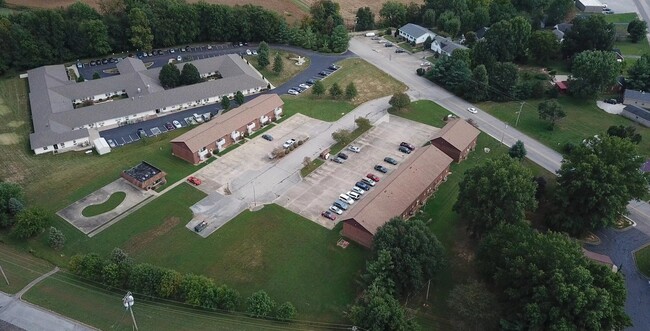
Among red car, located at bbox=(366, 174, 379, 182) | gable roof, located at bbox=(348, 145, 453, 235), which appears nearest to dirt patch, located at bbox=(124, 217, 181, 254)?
gable roof, located at bbox=(348, 145, 453, 235)

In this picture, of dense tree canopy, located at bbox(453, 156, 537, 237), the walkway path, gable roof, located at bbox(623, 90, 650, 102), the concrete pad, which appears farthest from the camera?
gable roof, located at bbox(623, 90, 650, 102)

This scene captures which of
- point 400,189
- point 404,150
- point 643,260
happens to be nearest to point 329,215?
point 400,189

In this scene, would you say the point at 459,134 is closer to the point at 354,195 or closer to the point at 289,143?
the point at 354,195

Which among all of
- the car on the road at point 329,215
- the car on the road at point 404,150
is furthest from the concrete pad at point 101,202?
the car on the road at point 404,150

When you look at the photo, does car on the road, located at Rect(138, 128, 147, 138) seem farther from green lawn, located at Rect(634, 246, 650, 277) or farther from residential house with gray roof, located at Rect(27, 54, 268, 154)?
green lawn, located at Rect(634, 246, 650, 277)

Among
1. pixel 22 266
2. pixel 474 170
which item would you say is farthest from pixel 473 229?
pixel 22 266

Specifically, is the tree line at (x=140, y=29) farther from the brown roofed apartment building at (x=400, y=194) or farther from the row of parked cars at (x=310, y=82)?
the brown roofed apartment building at (x=400, y=194)
